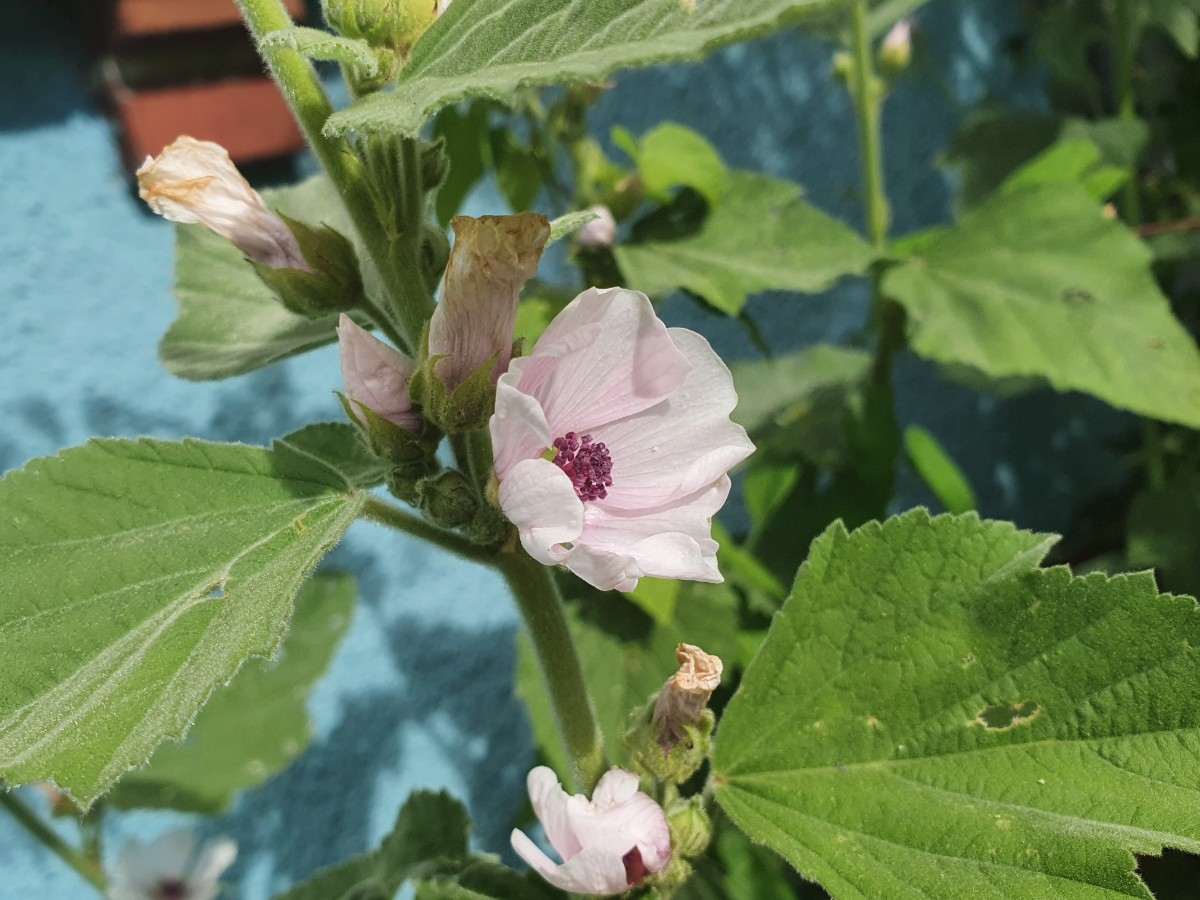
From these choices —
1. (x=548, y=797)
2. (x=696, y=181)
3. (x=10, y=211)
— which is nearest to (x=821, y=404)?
(x=696, y=181)

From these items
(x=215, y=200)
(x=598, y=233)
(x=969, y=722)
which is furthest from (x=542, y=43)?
(x=598, y=233)

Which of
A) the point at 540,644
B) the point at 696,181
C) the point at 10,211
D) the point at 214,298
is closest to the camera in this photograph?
the point at 540,644

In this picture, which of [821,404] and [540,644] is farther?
[821,404]

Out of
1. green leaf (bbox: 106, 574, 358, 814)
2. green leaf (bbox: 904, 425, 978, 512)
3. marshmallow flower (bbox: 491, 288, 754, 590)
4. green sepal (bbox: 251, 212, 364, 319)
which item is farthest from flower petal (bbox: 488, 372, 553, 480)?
green leaf (bbox: 904, 425, 978, 512)

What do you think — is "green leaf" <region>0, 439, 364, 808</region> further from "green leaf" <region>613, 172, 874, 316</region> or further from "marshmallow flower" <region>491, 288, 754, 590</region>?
"green leaf" <region>613, 172, 874, 316</region>

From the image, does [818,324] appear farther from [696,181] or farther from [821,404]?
[696,181]

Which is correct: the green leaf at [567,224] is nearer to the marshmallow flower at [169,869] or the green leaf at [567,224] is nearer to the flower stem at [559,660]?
the flower stem at [559,660]

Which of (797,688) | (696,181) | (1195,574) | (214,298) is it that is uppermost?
(214,298)
